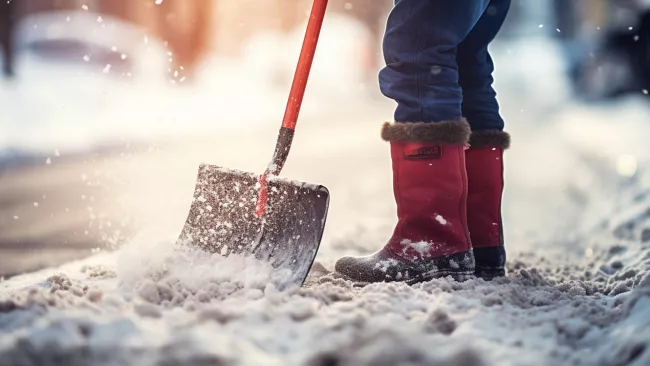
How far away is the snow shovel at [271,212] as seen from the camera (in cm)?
201

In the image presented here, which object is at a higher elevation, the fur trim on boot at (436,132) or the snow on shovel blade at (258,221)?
the fur trim on boot at (436,132)

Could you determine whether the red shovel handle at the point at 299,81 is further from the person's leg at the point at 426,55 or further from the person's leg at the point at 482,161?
the person's leg at the point at 482,161

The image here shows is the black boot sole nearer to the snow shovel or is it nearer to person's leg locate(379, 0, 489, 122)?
person's leg locate(379, 0, 489, 122)

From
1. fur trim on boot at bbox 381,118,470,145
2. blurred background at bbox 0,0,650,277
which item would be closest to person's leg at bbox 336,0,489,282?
fur trim on boot at bbox 381,118,470,145

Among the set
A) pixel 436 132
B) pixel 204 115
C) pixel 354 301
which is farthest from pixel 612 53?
pixel 354 301

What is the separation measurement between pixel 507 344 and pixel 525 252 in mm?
1945

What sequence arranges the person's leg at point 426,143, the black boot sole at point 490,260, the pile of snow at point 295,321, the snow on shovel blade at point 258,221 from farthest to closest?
the black boot sole at point 490,260
the person's leg at point 426,143
the snow on shovel blade at point 258,221
the pile of snow at point 295,321

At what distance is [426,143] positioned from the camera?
2.16 metres

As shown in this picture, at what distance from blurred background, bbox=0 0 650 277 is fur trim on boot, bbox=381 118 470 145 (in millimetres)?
1010

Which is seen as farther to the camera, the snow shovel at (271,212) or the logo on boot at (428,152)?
the logo on boot at (428,152)

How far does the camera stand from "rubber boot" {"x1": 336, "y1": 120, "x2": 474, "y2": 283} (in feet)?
7.08

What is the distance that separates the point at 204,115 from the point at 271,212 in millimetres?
11902

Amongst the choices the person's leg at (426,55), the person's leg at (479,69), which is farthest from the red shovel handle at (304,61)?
the person's leg at (479,69)

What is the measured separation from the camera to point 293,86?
230cm
